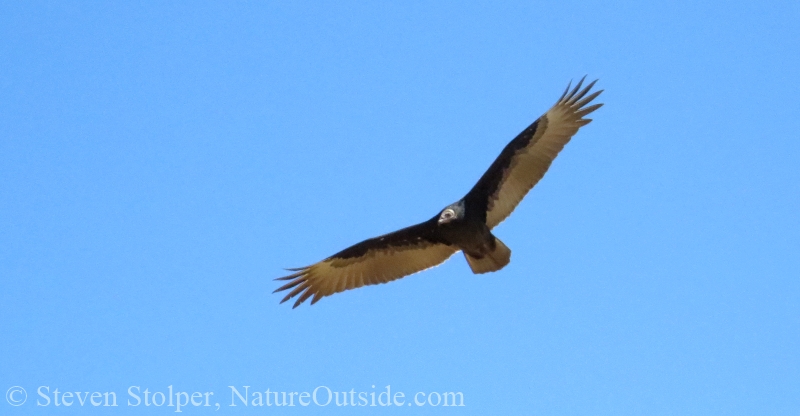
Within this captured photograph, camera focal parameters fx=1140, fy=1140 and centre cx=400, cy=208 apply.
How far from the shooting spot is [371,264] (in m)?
15.3

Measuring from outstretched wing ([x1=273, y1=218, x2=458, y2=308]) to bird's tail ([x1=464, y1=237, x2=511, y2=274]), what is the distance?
41 centimetres

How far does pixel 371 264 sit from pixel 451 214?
159cm

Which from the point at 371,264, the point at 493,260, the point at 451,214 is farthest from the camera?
the point at 371,264

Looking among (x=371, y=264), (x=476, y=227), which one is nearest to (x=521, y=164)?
(x=476, y=227)

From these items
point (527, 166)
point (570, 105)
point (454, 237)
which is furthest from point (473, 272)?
point (570, 105)

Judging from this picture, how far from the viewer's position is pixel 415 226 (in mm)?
14859

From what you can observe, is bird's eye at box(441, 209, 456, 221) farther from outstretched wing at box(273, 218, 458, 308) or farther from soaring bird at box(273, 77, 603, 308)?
outstretched wing at box(273, 218, 458, 308)

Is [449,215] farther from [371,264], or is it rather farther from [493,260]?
[371,264]

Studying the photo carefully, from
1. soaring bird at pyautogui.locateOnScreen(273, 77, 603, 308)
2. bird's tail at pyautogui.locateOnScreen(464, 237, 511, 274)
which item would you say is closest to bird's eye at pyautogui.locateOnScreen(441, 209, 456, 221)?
soaring bird at pyautogui.locateOnScreen(273, 77, 603, 308)

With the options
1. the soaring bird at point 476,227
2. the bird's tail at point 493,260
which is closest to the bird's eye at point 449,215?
the soaring bird at point 476,227

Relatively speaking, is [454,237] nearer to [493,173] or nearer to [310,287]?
[493,173]

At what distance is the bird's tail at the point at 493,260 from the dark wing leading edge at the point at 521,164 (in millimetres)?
355

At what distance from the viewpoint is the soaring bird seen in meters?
14.4

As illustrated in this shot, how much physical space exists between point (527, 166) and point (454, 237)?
4.30 ft
